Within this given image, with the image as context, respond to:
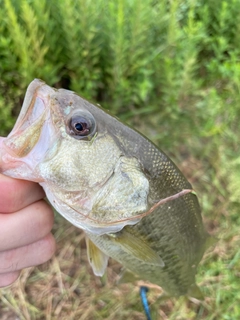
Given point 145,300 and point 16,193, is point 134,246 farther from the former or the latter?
point 145,300

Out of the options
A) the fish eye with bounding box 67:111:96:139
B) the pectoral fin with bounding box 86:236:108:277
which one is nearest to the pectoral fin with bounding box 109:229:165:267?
the pectoral fin with bounding box 86:236:108:277

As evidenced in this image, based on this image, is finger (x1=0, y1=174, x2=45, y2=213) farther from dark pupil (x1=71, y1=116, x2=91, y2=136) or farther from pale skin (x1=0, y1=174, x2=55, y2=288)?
dark pupil (x1=71, y1=116, x2=91, y2=136)

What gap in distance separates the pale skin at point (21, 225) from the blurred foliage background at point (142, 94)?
18.9 inches

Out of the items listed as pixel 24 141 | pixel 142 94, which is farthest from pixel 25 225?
pixel 142 94

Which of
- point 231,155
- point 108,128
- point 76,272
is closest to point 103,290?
point 76,272

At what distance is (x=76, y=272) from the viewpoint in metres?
1.58

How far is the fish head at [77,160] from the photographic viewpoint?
71 centimetres

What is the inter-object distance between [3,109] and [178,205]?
0.67 metres

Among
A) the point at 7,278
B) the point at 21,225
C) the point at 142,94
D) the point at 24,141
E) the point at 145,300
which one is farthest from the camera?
the point at 145,300

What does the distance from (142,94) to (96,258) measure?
57cm

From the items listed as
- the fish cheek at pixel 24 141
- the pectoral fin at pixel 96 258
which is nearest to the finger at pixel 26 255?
the pectoral fin at pixel 96 258

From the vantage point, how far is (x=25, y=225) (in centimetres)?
84

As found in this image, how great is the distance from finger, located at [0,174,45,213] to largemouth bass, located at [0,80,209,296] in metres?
0.04

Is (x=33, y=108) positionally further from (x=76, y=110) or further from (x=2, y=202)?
(x=2, y=202)
